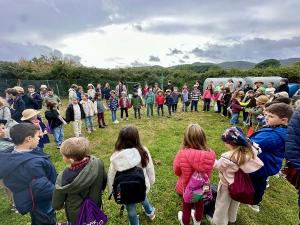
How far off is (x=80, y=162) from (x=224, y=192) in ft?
7.20

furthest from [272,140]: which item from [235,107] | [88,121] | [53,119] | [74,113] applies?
[88,121]

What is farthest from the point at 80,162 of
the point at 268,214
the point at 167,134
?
the point at 167,134

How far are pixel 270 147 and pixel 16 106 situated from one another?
7.03 m

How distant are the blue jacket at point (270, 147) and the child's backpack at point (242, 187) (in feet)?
0.55

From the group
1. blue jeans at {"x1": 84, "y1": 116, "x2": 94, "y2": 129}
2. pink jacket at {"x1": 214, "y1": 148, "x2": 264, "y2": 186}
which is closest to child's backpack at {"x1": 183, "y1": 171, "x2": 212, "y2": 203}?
pink jacket at {"x1": 214, "y1": 148, "x2": 264, "y2": 186}

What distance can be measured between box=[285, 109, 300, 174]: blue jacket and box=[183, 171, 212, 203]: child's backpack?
1274 mm

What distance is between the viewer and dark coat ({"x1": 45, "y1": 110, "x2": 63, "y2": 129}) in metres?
8.45

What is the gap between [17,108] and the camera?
750cm

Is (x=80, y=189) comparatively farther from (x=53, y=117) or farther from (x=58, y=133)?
(x=58, y=133)

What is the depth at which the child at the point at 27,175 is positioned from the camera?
299 cm

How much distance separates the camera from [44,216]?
10.9 ft

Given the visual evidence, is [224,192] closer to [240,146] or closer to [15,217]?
[240,146]

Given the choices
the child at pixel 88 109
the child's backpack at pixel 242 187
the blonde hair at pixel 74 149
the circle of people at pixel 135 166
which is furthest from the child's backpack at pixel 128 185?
the child at pixel 88 109

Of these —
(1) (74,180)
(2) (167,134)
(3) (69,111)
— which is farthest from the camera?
(2) (167,134)
